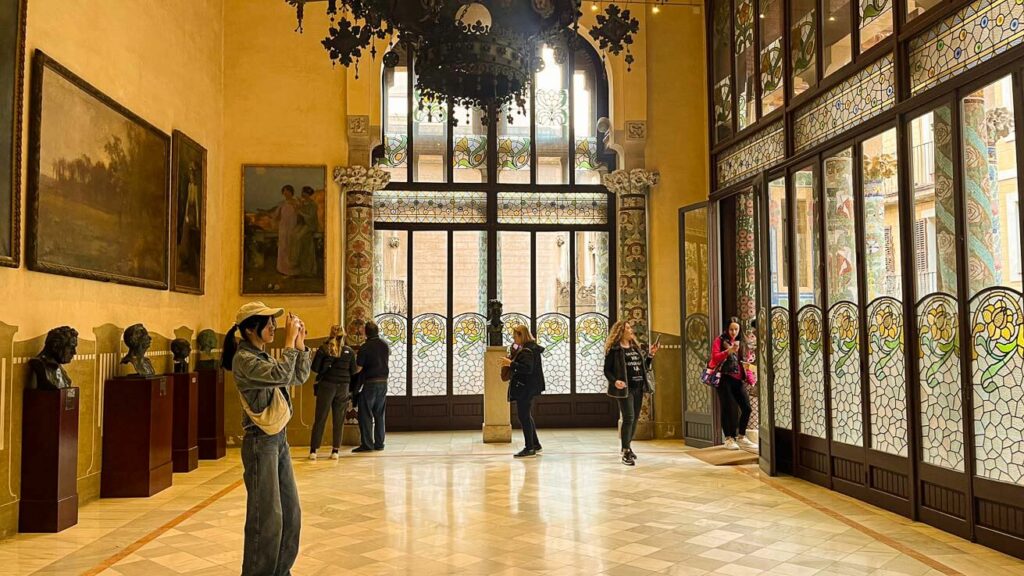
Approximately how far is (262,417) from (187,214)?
6.08 metres

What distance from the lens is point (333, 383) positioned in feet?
30.6

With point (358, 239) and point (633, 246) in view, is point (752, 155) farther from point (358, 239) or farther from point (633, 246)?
point (358, 239)

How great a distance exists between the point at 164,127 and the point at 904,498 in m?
7.96

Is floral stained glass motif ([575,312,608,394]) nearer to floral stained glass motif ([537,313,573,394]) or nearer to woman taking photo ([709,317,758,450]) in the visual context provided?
floral stained glass motif ([537,313,573,394])

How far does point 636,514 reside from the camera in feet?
20.8

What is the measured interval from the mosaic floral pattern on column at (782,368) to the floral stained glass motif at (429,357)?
15.4 ft

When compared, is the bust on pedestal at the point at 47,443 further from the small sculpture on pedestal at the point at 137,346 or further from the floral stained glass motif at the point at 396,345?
the floral stained glass motif at the point at 396,345

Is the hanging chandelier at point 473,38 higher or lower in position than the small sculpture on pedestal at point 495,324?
higher

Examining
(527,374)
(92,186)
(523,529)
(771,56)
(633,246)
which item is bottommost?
(523,529)

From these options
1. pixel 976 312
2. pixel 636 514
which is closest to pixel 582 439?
pixel 636 514

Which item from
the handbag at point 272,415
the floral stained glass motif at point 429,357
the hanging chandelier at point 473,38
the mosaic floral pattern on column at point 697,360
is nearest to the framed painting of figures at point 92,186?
the hanging chandelier at point 473,38

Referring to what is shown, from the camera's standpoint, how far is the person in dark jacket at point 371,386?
970cm

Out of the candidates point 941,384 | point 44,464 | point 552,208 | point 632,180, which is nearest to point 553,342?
point 552,208

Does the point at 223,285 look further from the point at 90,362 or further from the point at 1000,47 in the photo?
the point at 1000,47
